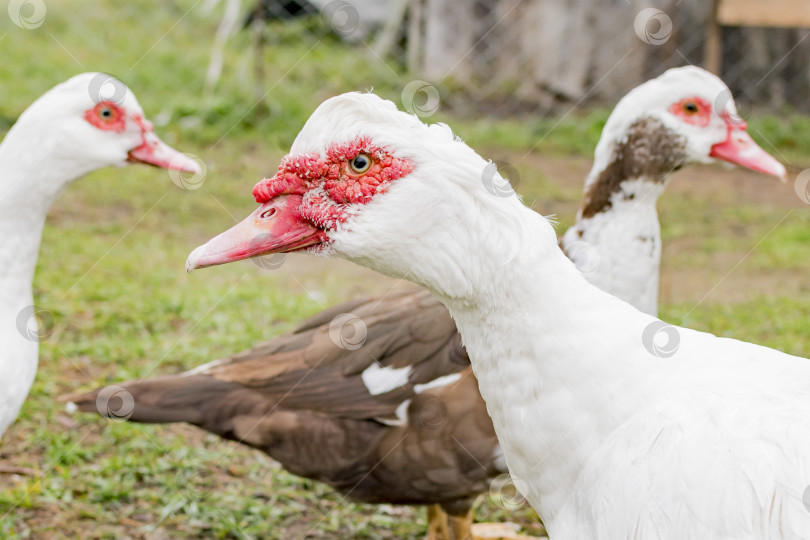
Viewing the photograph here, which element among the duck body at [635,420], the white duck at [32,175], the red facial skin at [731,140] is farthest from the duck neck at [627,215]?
the white duck at [32,175]

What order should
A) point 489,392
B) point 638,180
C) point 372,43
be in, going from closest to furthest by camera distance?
1. point 489,392
2. point 638,180
3. point 372,43

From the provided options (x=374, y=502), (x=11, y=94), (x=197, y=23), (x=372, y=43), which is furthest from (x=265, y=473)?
(x=197, y=23)

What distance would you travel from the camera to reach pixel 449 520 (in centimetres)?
327

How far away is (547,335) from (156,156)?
81.2 inches

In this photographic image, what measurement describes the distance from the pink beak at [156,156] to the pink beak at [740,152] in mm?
2051

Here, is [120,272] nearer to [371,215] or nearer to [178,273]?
[178,273]

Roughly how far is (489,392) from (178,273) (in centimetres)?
397

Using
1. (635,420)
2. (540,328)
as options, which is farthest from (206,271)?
(635,420)

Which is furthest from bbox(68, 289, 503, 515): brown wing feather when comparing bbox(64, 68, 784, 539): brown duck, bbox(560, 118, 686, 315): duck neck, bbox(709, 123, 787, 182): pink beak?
bbox(709, 123, 787, 182): pink beak

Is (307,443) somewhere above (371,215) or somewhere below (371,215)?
below

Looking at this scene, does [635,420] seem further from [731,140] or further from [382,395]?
[731,140]

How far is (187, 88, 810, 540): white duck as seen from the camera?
1.74 metres

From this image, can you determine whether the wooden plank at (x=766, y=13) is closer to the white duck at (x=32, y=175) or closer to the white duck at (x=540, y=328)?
the white duck at (x=32, y=175)

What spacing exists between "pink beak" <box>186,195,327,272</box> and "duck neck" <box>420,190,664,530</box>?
0.27m
